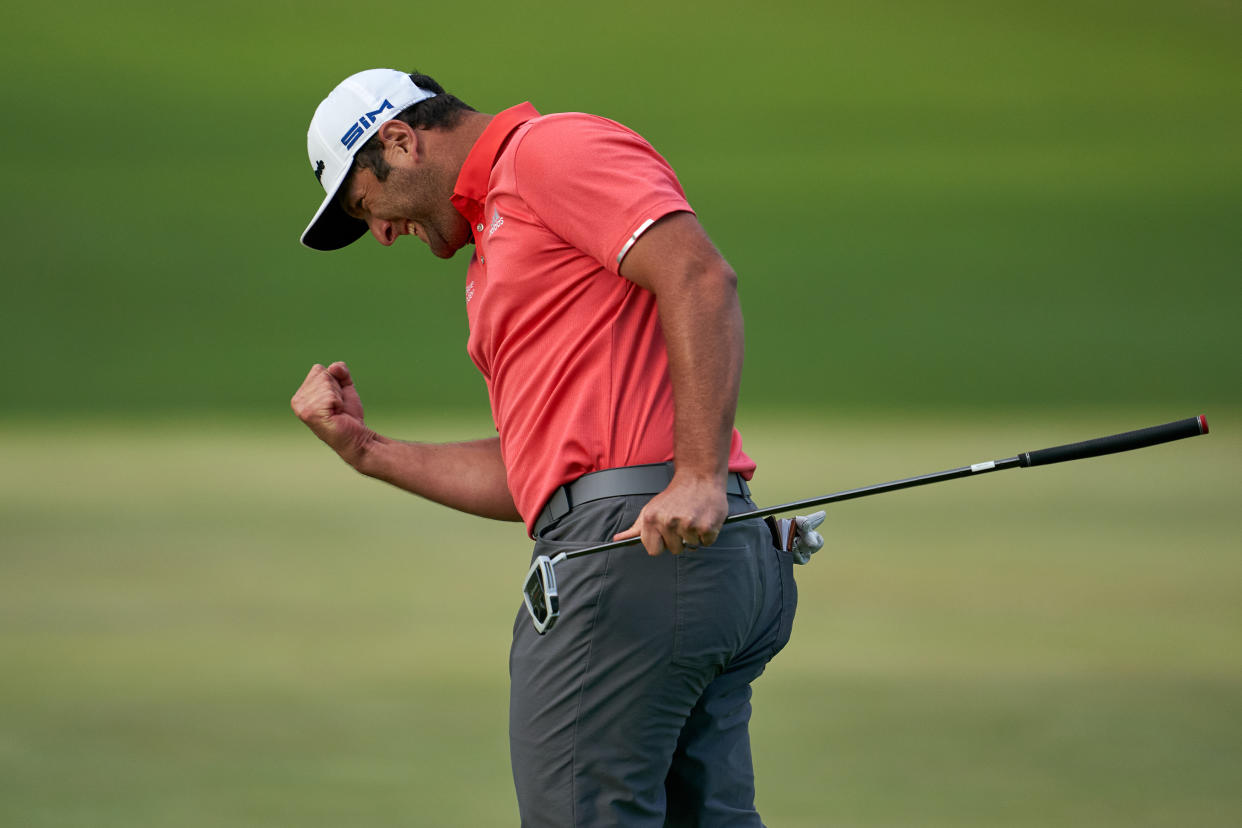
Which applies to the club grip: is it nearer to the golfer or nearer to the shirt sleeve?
the golfer

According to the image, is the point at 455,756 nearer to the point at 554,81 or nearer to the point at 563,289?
the point at 563,289

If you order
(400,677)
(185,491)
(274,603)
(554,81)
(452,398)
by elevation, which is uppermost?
(554,81)

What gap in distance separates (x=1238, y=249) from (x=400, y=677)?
394 centimetres

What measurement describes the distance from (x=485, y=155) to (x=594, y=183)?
179 millimetres

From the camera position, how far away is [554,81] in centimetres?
499

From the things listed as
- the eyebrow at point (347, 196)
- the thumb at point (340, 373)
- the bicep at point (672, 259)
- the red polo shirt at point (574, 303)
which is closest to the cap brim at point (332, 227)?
the eyebrow at point (347, 196)

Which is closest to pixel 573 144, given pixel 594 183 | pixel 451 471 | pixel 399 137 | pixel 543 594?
pixel 594 183

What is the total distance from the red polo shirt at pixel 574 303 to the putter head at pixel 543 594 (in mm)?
Answer: 69

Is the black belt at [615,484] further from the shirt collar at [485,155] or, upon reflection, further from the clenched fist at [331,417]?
the clenched fist at [331,417]

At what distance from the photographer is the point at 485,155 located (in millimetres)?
1283

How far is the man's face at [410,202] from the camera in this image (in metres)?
1.36

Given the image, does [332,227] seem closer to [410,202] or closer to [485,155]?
[410,202]

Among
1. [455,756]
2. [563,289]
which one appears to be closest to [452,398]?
A: [455,756]

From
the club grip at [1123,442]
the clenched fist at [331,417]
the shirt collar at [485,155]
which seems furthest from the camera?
the clenched fist at [331,417]
